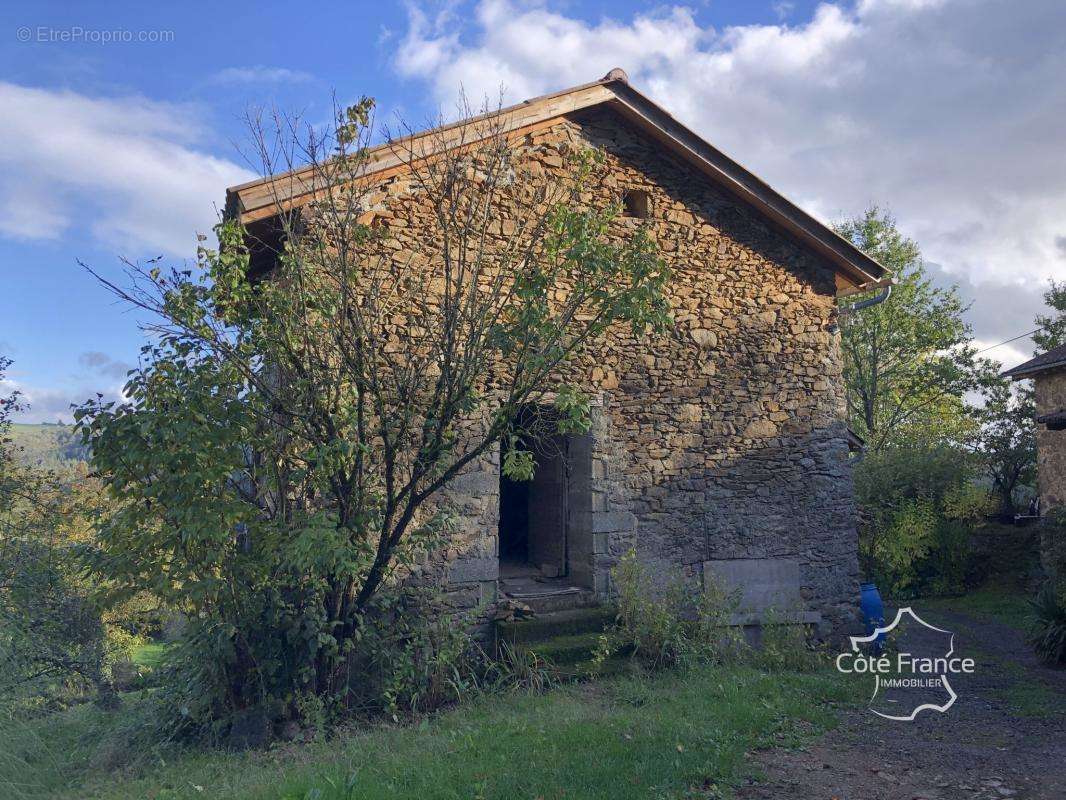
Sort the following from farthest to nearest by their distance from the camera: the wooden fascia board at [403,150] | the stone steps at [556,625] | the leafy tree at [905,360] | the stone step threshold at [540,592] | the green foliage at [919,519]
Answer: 1. the leafy tree at [905,360]
2. the green foliage at [919,519]
3. the stone step threshold at [540,592]
4. the stone steps at [556,625]
5. the wooden fascia board at [403,150]

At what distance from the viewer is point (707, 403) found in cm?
859

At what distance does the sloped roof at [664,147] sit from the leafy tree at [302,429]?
21.2 inches

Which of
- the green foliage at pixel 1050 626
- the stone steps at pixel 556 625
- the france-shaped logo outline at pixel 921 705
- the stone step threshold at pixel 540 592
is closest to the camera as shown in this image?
the france-shaped logo outline at pixel 921 705

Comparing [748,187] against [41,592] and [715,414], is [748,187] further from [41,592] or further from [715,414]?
[41,592]

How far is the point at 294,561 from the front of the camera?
5582 millimetres

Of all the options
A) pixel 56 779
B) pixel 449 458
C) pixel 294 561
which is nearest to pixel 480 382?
pixel 449 458

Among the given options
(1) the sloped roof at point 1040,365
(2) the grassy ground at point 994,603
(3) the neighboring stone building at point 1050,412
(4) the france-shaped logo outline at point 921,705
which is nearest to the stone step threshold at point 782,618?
(4) the france-shaped logo outline at point 921,705

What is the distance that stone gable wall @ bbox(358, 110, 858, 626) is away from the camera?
8.11 m

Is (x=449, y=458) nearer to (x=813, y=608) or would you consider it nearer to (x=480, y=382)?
(x=480, y=382)

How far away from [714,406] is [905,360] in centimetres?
1813

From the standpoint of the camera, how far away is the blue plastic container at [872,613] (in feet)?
28.7

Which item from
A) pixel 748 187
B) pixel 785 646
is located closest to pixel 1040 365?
pixel 748 187

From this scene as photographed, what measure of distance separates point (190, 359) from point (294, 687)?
293 cm

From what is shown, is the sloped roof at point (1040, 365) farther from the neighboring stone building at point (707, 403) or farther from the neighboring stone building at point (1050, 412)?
the neighboring stone building at point (707, 403)
